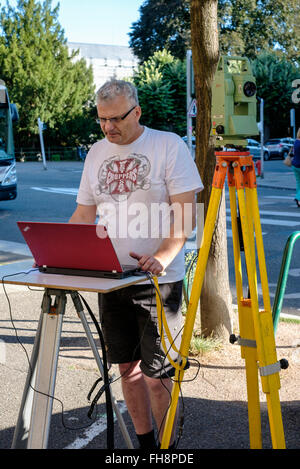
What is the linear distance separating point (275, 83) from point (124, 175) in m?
47.1

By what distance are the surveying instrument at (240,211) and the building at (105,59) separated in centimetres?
7123

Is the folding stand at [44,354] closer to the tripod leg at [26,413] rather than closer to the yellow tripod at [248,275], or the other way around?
the tripod leg at [26,413]

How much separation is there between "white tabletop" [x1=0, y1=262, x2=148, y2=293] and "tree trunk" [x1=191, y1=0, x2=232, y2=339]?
8.17ft

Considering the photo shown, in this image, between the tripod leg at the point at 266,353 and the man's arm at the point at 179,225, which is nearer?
the tripod leg at the point at 266,353

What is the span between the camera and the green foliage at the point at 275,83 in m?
47.6

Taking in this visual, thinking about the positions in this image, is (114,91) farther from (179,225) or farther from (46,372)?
(46,372)

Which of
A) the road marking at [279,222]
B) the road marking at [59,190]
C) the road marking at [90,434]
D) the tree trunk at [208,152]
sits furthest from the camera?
the road marking at [59,190]

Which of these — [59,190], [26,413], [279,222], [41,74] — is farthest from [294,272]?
[41,74]

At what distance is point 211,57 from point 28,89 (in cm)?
4791

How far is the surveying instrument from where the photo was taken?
2.59 m

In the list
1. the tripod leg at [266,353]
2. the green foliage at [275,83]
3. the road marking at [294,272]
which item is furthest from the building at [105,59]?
the tripod leg at [266,353]

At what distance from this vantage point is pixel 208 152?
189 inches

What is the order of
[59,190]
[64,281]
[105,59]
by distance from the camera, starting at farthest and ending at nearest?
[105,59], [59,190], [64,281]
